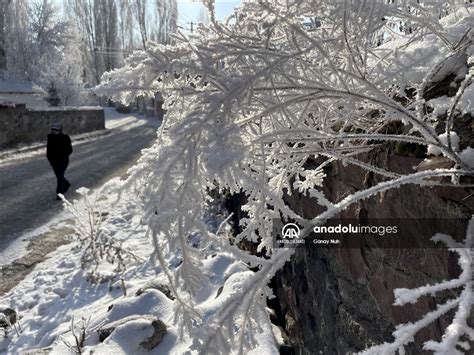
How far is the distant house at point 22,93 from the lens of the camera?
23.6m

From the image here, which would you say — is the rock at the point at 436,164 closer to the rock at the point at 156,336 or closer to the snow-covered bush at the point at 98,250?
the rock at the point at 156,336

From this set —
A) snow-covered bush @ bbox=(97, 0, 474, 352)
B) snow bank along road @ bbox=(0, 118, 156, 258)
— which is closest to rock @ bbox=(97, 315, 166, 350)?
snow-covered bush @ bbox=(97, 0, 474, 352)

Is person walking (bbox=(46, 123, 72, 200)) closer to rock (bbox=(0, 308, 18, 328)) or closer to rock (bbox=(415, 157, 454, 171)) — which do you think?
rock (bbox=(0, 308, 18, 328))

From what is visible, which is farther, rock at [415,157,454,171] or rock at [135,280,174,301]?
rock at [135,280,174,301]

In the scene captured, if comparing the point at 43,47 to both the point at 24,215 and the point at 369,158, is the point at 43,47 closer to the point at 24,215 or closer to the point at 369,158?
the point at 24,215

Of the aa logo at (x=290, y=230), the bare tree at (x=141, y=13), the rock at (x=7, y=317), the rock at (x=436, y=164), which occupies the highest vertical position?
the bare tree at (x=141, y=13)

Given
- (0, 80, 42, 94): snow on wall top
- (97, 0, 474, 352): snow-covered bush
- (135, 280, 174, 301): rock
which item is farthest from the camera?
(0, 80, 42, 94): snow on wall top

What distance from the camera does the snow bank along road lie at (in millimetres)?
6203

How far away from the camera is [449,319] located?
54.9 inches

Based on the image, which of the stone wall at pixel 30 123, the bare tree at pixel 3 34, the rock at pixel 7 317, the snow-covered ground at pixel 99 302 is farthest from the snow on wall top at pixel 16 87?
the rock at pixel 7 317

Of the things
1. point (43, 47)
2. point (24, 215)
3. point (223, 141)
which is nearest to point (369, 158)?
point (223, 141)

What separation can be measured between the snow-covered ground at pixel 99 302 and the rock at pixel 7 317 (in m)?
0.07

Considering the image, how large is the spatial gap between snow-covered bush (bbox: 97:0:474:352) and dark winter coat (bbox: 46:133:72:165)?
6916 millimetres

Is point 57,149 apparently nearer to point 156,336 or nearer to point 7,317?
point 7,317
